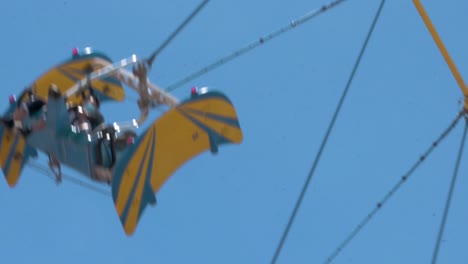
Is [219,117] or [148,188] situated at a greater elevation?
[219,117]

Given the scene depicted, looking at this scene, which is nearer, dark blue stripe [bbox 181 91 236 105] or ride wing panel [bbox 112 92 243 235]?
ride wing panel [bbox 112 92 243 235]

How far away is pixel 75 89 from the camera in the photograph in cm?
1602

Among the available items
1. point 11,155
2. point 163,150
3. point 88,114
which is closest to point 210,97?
point 163,150

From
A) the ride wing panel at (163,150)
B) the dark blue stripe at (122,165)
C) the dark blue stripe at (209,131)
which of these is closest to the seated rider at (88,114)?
the dark blue stripe at (122,165)

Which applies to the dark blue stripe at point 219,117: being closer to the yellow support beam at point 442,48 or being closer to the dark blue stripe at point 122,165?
the dark blue stripe at point 122,165

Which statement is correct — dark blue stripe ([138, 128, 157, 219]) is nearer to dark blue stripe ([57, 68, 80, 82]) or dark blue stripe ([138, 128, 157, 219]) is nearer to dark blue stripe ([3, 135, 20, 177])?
dark blue stripe ([3, 135, 20, 177])

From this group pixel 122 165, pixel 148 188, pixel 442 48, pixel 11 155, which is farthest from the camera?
pixel 11 155

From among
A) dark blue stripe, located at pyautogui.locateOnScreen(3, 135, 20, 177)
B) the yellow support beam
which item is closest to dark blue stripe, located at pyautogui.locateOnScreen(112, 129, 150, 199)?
dark blue stripe, located at pyautogui.locateOnScreen(3, 135, 20, 177)

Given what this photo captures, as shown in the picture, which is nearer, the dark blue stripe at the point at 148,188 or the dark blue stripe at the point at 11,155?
the dark blue stripe at the point at 148,188

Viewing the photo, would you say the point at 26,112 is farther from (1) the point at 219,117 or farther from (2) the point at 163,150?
(1) the point at 219,117

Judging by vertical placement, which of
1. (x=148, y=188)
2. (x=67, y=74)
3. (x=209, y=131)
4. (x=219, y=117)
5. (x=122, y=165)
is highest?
(x=67, y=74)

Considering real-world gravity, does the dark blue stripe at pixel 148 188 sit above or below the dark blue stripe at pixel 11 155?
below

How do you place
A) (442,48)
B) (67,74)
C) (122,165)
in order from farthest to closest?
(67,74), (122,165), (442,48)

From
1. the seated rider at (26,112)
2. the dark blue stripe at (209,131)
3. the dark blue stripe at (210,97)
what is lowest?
the dark blue stripe at (209,131)
